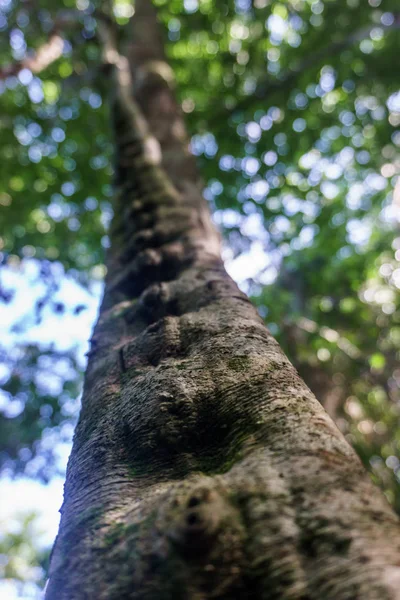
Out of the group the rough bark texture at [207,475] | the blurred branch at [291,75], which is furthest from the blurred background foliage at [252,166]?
the rough bark texture at [207,475]

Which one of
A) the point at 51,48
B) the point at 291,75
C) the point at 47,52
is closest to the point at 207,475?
the point at 291,75

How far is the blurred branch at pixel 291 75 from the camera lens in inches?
239

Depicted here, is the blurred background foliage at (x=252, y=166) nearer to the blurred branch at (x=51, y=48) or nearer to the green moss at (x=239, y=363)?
the blurred branch at (x=51, y=48)

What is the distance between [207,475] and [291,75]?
6120 mm

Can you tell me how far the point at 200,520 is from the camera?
984 mm

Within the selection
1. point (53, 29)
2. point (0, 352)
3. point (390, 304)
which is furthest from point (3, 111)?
point (390, 304)

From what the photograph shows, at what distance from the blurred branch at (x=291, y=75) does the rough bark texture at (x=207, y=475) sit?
187 inches

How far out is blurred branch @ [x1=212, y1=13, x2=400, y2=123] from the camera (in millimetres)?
6078

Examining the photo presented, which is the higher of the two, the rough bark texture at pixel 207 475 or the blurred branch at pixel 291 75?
the blurred branch at pixel 291 75

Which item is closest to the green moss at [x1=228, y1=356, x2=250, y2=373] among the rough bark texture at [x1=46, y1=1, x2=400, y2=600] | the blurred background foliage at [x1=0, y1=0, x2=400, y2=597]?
the rough bark texture at [x1=46, y1=1, x2=400, y2=600]

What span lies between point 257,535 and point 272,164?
21.7ft

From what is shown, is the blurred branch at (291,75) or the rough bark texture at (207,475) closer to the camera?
the rough bark texture at (207,475)

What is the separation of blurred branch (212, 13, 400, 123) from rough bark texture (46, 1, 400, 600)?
15.6 feet

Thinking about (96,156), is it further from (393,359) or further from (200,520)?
(200,520)
